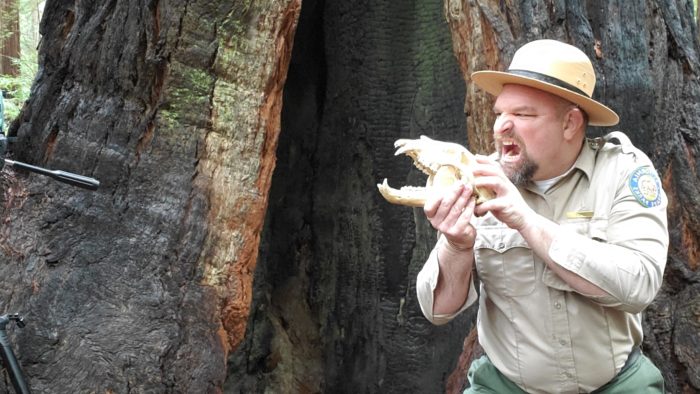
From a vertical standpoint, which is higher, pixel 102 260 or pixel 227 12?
pixel 227 12

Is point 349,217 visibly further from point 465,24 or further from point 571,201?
point 571,201

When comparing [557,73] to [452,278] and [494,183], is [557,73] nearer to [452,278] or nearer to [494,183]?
[494,183]

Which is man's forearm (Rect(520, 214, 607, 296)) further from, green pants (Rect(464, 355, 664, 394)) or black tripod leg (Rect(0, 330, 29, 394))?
black tripod leg (Rect(0, 330, 29, 394))

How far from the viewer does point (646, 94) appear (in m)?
3.73

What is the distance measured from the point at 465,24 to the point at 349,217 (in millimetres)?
1703

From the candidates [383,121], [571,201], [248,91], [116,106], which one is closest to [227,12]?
[248,91]

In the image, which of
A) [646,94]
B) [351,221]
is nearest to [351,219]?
[351,221]

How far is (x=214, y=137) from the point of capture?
3.58 m

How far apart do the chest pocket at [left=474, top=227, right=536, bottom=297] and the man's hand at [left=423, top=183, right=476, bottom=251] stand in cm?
25

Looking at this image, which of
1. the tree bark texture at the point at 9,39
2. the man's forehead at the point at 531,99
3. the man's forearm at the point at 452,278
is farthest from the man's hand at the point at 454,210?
the tree bark texture at the point at 9,39

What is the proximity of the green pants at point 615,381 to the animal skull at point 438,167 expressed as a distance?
651 millimetres

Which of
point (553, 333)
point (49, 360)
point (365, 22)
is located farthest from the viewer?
point (365, 22)

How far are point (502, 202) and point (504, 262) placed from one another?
34 centimetres

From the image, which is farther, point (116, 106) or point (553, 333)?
point (116, 106)
